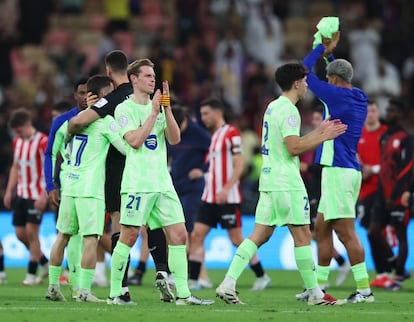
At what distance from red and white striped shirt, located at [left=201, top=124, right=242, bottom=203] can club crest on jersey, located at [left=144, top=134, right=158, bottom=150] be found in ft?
14.8

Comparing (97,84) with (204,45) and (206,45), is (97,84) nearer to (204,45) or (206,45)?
(204,45)

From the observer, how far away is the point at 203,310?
11.8 metres

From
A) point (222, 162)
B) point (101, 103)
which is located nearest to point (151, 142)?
point (101, 103)

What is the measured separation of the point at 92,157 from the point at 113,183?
1.35ft

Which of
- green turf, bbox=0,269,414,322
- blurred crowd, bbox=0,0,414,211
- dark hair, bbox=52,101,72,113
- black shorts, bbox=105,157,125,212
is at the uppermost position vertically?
blurred crowd, bbox=0,0,414,211

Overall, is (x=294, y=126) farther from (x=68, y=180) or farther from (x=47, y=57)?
(x=47, y=57)

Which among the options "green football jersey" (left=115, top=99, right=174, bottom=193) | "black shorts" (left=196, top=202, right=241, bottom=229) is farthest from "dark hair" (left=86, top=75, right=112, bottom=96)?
"black shorts" (left=196, top=202, right=241, bottom=229)

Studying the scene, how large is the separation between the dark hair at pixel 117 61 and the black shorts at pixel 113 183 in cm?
98

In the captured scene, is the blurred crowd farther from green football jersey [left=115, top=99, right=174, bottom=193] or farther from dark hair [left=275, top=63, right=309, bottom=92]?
green football jersey [left=115, top=99, right=174, bottom=193]

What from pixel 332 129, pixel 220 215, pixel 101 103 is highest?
pixel 101 103

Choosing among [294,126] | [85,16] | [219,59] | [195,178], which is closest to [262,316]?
[294,126]

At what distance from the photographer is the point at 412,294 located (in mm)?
15641

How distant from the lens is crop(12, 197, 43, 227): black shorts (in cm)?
1747

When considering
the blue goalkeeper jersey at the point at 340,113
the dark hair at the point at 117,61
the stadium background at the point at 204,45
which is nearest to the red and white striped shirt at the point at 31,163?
the dark hair at the point at 117,61
